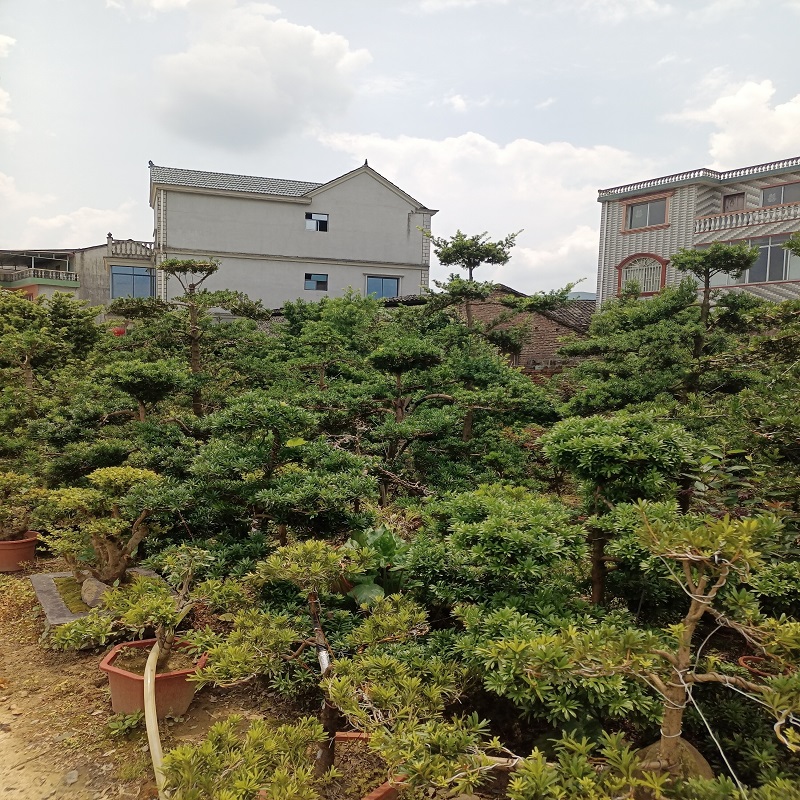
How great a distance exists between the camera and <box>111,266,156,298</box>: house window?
70.8 feet

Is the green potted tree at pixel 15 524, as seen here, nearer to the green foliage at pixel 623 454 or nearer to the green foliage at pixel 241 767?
the green foliage at pixel 241 767

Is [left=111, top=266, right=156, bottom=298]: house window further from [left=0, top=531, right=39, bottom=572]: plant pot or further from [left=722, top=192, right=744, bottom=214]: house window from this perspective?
[left=722, top=192, right=744, bottom=214]: house window

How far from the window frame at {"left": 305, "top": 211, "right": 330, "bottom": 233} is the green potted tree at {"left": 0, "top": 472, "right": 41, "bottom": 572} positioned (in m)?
17.3

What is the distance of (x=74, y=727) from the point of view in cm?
329

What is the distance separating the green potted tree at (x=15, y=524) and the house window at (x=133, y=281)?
17.0m

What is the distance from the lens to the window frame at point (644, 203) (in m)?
20.1

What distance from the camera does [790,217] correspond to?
17172mm

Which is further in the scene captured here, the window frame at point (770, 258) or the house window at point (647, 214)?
the house window at point (647, 214)

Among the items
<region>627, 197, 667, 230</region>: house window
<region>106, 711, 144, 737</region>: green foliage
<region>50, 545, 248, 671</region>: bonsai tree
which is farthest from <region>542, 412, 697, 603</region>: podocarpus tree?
<region>627, 197, 667, 230</region>: house window

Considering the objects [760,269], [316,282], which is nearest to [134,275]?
[316,282]

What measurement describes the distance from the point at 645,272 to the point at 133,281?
59.9 ft

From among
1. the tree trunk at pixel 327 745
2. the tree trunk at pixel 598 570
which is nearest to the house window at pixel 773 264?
the tree trunk at pixel 598 570

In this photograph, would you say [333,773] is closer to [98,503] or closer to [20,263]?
[98,503]

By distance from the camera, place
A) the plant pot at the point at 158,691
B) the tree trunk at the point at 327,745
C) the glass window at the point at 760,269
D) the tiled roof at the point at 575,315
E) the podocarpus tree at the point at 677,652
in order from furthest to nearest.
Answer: the glass window at the point at 760,269 < the tiled roof at the point at 575,315 < the plant pot at the point at 158,691 < the tree trunk at the point at 327,745 < the podocarpus tree at the point at 677,652
